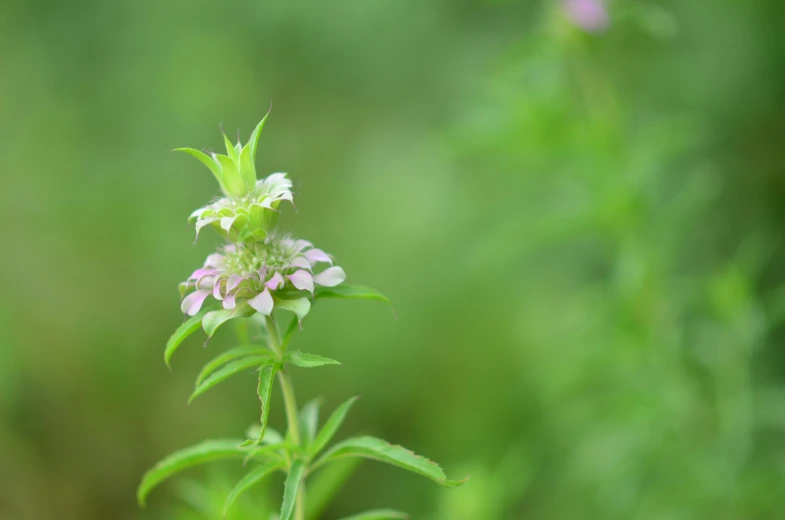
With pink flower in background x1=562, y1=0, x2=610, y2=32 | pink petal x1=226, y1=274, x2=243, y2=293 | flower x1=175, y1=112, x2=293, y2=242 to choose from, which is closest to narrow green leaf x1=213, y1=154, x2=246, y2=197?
flower x1=175, y1=112, x2=293, y2=242

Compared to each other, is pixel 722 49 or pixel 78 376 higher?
pixel 722 49

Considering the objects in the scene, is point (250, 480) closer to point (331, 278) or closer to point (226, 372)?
point (226, 372)

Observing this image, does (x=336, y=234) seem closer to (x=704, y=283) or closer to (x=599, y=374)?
(x=599, y=374)

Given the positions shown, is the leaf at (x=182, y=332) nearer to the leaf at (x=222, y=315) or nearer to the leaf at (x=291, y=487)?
the leaf at (x=222, y=315)

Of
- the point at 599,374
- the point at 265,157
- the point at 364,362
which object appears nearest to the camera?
the point at 599,374

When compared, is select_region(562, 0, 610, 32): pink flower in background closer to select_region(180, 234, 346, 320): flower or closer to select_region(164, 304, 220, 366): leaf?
select_region(180, 234, 346, 320): flower

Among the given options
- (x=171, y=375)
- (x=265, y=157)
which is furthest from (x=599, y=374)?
(x=265, y=157)

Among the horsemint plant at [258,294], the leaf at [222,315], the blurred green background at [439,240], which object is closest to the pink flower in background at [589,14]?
the blurred green background at [439,240]
